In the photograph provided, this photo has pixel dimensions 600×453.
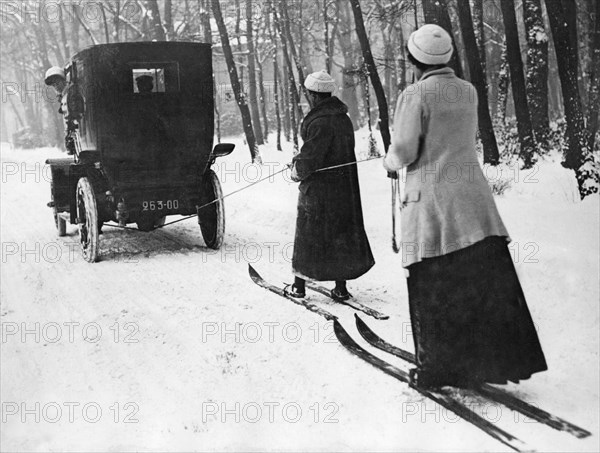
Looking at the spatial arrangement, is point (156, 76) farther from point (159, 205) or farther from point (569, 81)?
point (569, 81)

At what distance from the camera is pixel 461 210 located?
388 centimetres

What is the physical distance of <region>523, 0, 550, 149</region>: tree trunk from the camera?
12.9 m

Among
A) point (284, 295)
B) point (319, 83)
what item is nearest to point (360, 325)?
point (284, 295)

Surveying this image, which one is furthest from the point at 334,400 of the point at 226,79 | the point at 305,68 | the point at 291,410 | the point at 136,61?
the point at 226,79

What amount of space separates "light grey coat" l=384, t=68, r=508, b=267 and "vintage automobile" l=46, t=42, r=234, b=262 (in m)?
5.04

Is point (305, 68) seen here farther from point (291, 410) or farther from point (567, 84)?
point (291, 410)

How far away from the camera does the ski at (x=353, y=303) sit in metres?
5.71

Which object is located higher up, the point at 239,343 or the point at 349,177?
the point at 349,177

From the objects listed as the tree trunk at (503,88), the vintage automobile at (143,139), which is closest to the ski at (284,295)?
the vintage automobile at (143,139)

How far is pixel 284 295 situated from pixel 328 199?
43.9 inches

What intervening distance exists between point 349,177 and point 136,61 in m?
3.84

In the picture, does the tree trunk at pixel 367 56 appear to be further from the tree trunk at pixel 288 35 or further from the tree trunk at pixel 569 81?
the tree trunk at pixel 288 35

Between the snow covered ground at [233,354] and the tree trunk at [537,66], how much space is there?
5.35 m

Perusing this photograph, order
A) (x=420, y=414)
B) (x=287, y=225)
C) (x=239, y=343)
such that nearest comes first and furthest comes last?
(x=420, y=414) < (x=239, y=343) < (x=287, y=225)
